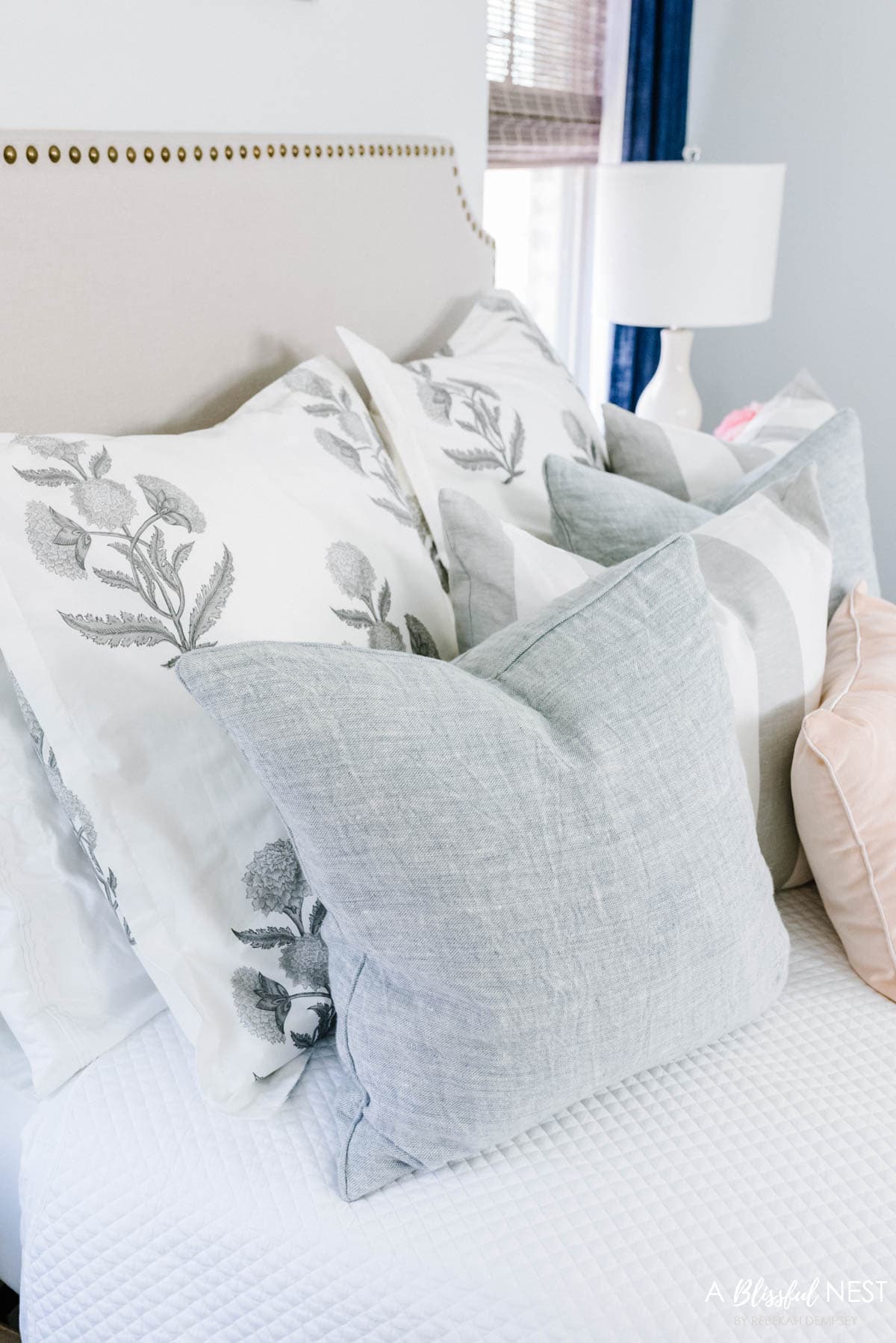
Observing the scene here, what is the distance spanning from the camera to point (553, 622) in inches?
29.3

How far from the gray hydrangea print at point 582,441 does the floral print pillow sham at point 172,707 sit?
1.72 feet

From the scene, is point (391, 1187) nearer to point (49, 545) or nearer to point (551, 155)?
point (49, 545)

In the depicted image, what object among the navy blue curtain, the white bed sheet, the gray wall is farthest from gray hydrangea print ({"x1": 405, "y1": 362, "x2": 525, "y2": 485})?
the gray wall

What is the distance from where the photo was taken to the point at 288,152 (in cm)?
119

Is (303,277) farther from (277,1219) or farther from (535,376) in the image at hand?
(277,1219)

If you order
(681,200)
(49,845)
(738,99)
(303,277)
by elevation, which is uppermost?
(738,99)

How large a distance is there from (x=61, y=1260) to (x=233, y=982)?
21 centimetres

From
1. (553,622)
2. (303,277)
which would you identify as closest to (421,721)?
(553,622)

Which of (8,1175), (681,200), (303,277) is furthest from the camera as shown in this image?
(681,200)

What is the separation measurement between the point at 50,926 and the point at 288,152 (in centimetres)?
86

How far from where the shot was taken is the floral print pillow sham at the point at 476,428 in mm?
1147

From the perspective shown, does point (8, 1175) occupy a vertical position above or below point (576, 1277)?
below

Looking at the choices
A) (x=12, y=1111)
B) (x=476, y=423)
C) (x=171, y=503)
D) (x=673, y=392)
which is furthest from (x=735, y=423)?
(x=12, y=1111)

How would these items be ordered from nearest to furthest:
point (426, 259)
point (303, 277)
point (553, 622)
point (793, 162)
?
point (553, 622)
point (303, 277)
point (426, 259)
point (793, 162)
